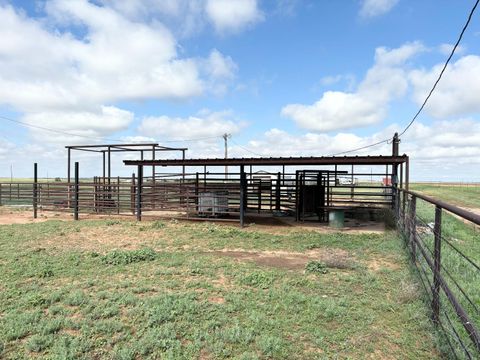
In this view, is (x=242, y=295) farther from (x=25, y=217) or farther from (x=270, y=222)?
(x=25, y=217)

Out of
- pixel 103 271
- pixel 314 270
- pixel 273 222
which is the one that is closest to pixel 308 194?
pixel 273 222

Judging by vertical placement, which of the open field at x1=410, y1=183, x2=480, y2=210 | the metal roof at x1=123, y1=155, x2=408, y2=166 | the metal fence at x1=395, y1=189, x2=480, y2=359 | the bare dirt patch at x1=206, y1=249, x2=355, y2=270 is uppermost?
the metal roof at x1=123, y1=155, x2=408, y2=166

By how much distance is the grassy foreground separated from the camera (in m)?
3.21

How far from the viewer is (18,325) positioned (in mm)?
3609

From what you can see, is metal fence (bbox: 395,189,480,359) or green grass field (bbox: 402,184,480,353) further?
green grass field (bbox: 402,184,480,353)

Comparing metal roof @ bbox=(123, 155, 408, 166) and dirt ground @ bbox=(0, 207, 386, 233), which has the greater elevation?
metal roof @ bbox=(123, 155, 408, 166)

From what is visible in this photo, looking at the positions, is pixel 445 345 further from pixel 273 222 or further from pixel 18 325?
pixel 273 222

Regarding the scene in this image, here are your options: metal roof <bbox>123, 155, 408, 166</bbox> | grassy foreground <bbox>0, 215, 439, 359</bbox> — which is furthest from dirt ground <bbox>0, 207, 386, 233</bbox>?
grassy foreground <bbox>0, 215, 439, 359</bbox>

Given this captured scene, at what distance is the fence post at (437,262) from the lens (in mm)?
3260

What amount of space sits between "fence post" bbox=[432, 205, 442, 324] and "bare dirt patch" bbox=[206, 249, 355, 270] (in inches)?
87.5

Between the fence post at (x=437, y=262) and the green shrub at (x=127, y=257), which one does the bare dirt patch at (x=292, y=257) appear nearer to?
the green shrub at (x=127, y=257)

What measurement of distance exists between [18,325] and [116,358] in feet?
4.45

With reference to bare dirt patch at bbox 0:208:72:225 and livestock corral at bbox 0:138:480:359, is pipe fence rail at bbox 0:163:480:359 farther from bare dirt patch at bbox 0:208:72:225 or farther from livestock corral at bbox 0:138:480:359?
bare dirt patch at bbox 0:208:72:225

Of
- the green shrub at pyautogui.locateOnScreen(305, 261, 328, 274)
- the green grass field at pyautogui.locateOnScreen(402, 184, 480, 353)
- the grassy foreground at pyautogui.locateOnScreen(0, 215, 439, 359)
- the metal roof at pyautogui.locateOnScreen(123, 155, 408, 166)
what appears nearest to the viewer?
the grassy foreground at pyautogui.locateOnScreen(0, 215, 439, 359)
